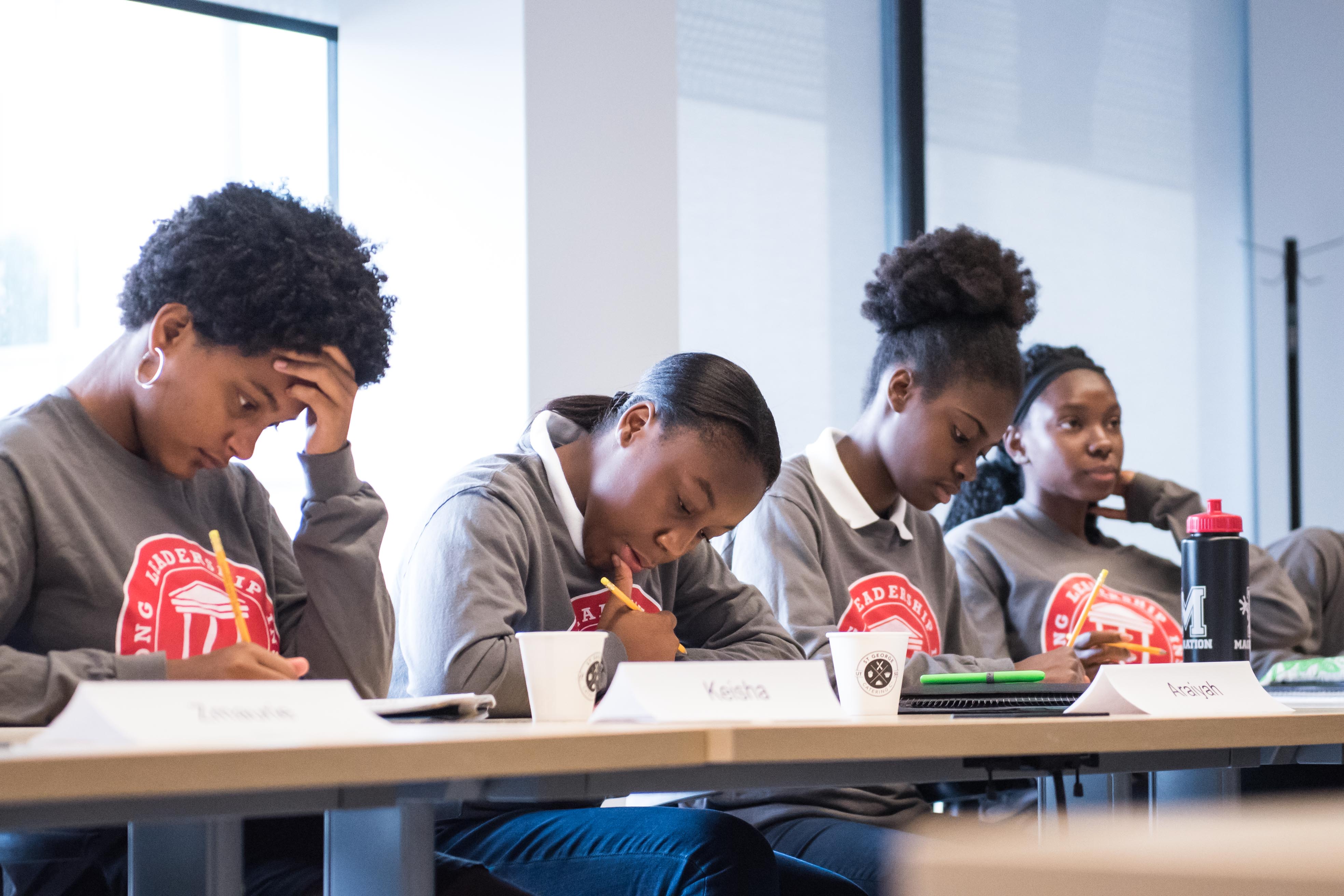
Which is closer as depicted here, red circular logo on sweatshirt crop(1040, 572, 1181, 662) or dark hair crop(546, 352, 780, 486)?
dark hair crop(546, 352, 780, 486)

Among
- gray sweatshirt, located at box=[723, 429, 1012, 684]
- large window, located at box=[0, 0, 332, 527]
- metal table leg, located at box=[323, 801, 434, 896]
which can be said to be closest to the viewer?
metal table leg, located at box=[323, 801, 434, 896]

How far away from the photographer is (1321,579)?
3.16 metres

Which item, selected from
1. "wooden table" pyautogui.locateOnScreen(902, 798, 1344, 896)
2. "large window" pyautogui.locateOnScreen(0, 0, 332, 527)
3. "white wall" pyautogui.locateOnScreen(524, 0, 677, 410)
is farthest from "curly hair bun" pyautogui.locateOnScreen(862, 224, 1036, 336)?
"wooden table" pyautogui.locateOnScreen(902, 798, 1344, 896)

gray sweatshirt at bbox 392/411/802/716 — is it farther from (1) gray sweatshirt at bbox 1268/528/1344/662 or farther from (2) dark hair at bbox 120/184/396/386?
(1) gray sweatshirt at bbox 1268/528/1344/662

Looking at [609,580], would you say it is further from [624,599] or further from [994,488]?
[994,488]

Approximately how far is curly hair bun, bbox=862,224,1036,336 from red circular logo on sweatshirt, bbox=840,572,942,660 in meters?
0.47

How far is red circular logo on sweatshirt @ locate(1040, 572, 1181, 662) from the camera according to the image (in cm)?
253

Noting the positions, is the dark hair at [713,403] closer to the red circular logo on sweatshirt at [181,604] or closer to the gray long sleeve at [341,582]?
the gray long sleeve at [341,582]

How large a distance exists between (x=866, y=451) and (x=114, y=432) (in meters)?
1.20

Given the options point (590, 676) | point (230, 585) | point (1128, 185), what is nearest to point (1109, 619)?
point (590, 676)

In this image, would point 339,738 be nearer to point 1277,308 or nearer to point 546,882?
point 546,882

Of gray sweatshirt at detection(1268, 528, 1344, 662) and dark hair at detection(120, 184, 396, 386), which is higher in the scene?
dark hair at detection(120, 184, 396, 386)

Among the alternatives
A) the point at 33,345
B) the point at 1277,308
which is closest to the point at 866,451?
the point at 33,345

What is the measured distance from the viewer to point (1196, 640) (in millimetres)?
1605
